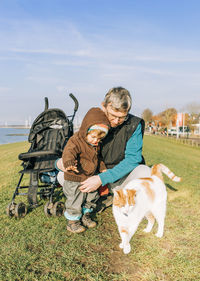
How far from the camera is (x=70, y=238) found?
2965 millimetres

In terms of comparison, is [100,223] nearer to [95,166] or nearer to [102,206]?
[102,206]

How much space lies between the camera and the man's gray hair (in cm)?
262

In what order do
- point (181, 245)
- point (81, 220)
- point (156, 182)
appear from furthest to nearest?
point (81, 220)
point (181, 245)
point (156, 182)

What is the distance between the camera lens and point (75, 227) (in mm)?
3084

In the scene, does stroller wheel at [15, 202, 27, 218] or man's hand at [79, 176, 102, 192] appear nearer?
man's hand at [79, 176, 102, 192]

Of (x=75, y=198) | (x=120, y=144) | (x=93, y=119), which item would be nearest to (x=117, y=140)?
(x=120, y=144)

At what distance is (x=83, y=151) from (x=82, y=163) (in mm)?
156

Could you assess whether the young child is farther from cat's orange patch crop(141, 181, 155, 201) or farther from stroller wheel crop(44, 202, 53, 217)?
cat's orange patch crop(141, 181, 155, 201)

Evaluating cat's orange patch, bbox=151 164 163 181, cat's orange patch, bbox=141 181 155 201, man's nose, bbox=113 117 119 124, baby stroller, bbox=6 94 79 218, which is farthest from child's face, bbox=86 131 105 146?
baby stroller, bbox=6 94 79 218

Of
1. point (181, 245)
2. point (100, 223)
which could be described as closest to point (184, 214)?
point (181, 245)

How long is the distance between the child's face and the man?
0.87ft

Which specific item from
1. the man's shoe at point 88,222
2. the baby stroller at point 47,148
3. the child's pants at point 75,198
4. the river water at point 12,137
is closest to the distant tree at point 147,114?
the river water at point 12,137

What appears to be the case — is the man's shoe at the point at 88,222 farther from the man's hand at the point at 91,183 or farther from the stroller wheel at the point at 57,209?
the man's hand at the point at 91,183

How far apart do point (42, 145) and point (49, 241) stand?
172 cm
